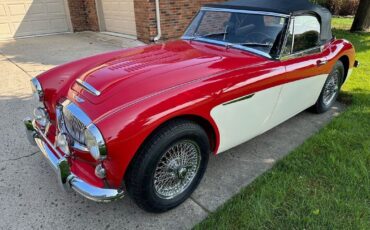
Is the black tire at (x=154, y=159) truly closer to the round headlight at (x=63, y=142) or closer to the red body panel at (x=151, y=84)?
the red body panel at (x=151, y=84)

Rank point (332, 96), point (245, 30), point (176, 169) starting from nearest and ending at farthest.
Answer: point (176, 169)
point (245, 30)
point (332, 96)

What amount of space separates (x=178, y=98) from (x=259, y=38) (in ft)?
4.73

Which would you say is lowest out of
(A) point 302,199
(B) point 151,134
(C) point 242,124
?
(A) point 302,199

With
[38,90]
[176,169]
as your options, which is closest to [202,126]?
[176,169]

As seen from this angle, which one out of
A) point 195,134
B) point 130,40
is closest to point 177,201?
point 195,134

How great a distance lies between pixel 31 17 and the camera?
10.4 m

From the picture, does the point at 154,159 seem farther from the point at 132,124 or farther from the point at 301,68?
the point at 301,68

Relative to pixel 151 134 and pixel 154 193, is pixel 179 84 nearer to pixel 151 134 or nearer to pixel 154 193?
pixel 151 134

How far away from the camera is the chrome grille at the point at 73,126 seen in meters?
2.26

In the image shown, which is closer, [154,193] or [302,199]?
[154,193]

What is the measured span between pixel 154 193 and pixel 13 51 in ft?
25.5

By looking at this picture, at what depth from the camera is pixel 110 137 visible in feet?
6.75

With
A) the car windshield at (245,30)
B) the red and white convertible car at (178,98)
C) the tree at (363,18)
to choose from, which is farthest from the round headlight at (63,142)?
the tree at (363,18)

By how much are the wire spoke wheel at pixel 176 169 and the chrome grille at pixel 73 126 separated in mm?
622
